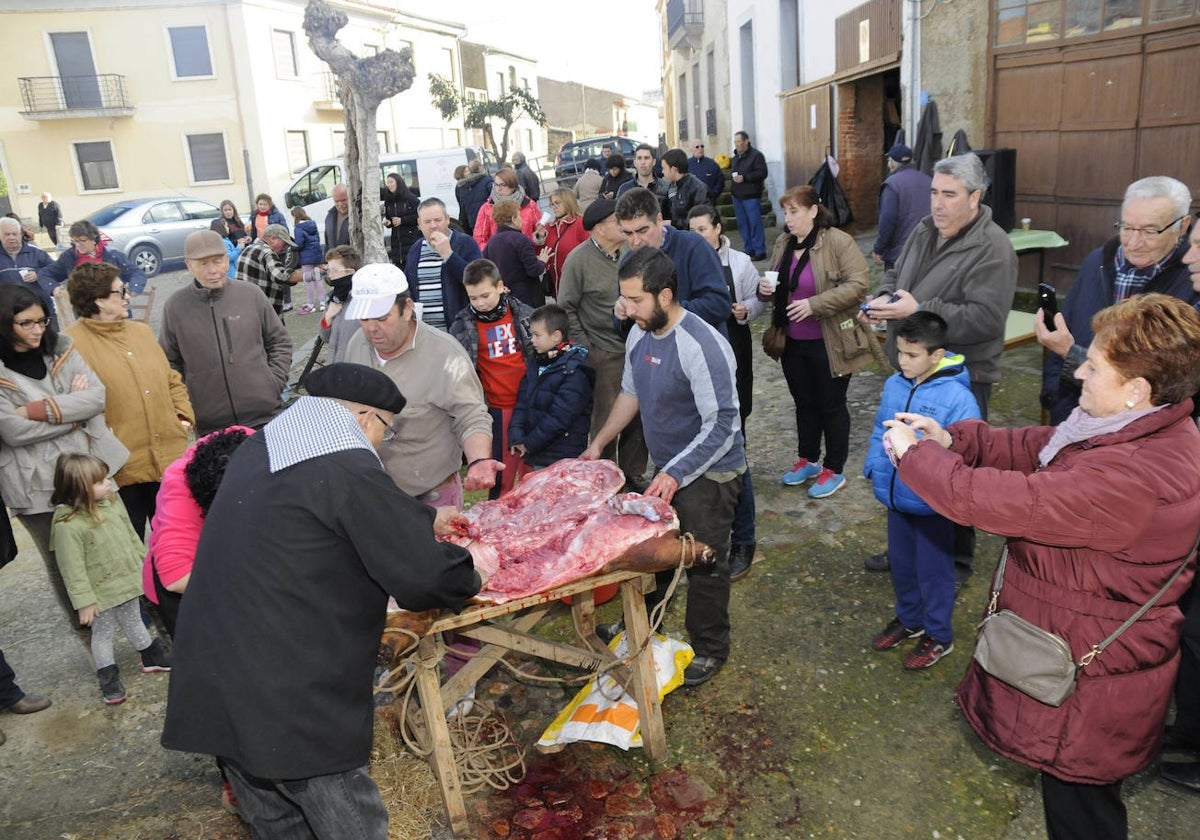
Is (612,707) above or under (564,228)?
under

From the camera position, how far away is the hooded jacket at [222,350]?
482 centimetres

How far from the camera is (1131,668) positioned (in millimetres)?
2281

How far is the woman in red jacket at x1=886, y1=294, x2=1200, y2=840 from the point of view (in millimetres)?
2143

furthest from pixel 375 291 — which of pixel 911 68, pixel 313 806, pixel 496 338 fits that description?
pixel 911 68

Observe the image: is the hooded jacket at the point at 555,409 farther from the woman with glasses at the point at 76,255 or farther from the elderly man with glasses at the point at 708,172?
the elderly man with glasses at the point at 708,172

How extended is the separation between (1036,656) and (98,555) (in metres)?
3.93

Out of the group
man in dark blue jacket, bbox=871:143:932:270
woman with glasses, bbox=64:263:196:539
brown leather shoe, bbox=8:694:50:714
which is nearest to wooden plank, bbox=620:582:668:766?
woman with glasses, bbox=64:263:196:539

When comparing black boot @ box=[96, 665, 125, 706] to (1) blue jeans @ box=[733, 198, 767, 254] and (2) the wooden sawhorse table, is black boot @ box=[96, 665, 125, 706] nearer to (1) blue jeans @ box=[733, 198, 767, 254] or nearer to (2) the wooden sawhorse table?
(2) the wooden sawhorse table

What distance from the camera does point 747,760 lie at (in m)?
3.37

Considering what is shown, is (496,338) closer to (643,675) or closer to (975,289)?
(643,675)

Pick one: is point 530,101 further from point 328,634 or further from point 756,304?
point 328,634

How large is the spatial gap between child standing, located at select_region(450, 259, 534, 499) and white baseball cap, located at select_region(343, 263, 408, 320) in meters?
1.32

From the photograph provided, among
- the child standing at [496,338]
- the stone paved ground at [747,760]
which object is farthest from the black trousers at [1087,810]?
the child standing at [496,338]

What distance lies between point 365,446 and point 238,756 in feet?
2.77
